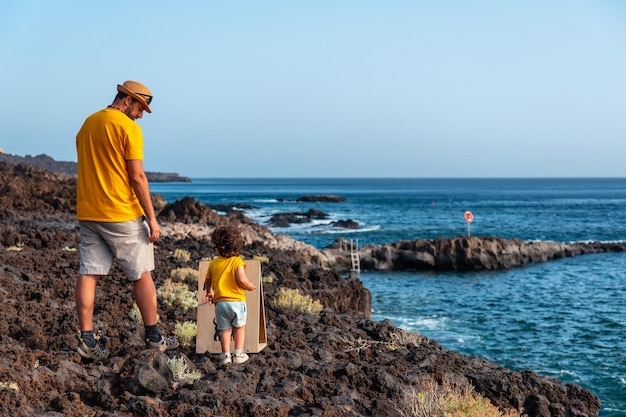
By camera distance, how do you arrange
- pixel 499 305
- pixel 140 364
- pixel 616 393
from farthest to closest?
1. pixel 499 305
2. pixel 616 393
3. pixel 140 364

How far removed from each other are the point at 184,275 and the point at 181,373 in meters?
5.76

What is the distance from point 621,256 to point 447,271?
42.0 feet

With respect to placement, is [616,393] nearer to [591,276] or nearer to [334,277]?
[334,277]

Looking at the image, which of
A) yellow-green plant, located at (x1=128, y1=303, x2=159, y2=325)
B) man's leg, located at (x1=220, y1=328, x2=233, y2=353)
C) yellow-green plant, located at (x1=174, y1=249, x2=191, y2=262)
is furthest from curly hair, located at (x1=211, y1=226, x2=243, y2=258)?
yellow-green plant, located at (x1=174, y1=249, x2=191, y2=262)

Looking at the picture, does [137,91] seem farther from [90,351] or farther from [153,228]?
[90,351]

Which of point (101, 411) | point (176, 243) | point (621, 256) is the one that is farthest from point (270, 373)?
point (621, 256)

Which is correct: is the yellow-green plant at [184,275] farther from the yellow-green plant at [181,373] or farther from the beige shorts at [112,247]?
the yellow-green plant at [181,373]

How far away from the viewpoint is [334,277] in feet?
47.5

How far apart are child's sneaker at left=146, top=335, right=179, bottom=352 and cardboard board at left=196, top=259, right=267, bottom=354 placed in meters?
0.24

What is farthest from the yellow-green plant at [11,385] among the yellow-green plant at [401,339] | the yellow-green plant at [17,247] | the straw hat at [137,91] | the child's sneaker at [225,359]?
the yellow-green plant at [17,247]

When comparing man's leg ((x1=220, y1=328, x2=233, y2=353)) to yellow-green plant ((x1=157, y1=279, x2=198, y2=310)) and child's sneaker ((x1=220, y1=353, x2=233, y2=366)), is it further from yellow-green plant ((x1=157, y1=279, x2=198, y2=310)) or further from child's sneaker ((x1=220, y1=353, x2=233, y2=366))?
yellow-green plant ((x1=157, y1=279, x2=198, y2=310))

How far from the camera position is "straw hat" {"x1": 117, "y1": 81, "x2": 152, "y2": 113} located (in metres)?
6.06

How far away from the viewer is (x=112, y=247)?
6.03 m

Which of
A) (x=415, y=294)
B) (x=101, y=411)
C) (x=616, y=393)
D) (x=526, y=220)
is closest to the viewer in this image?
(x=101, y=411)
